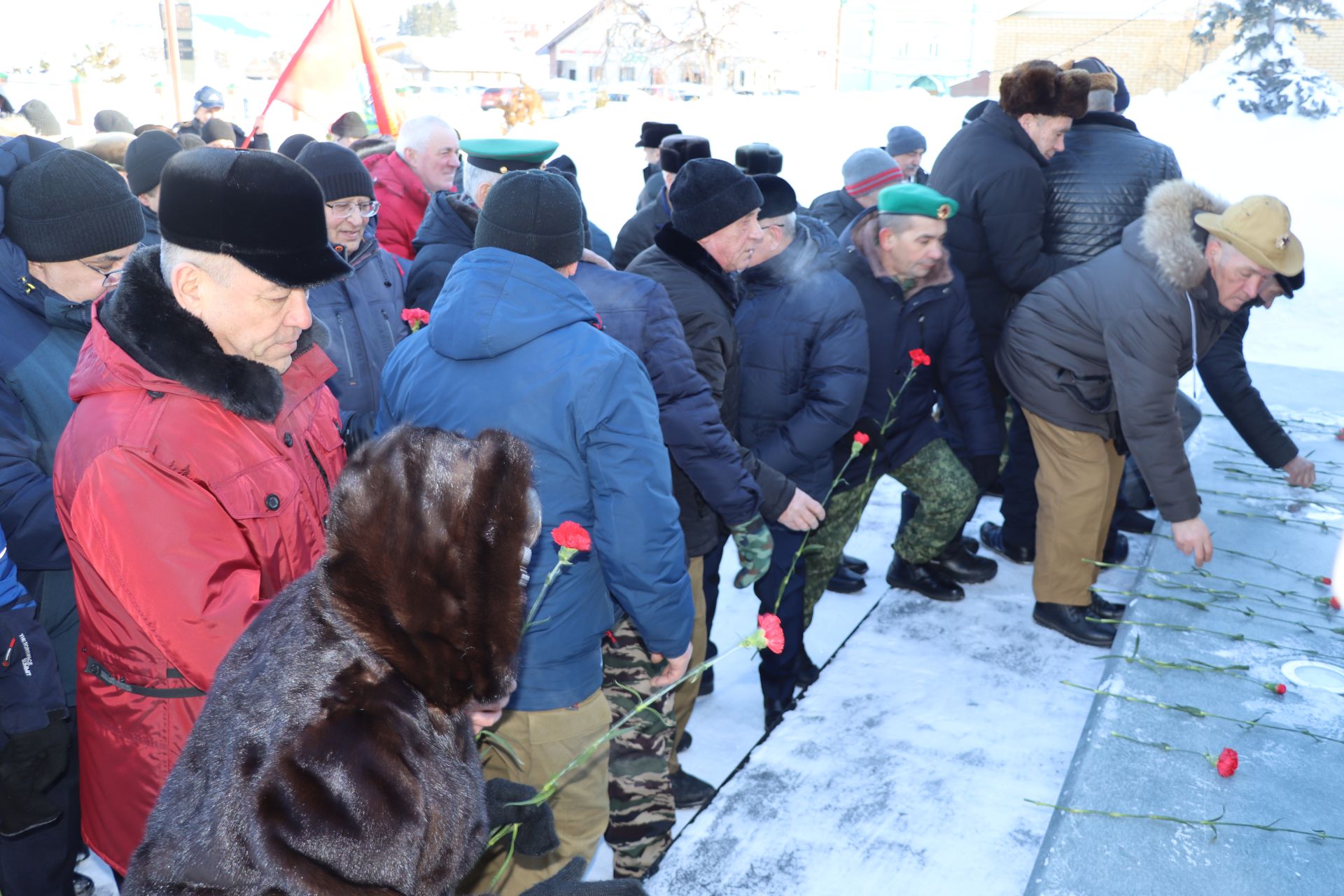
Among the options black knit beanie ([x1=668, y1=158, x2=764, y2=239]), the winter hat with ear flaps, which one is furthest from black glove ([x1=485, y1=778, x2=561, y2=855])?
black knit beanie ([x1=668, y1=158, x2=764, y2=239])

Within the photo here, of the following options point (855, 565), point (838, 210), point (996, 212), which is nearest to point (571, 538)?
point (996, 212)

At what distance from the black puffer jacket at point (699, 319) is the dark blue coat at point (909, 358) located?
0.92 meters

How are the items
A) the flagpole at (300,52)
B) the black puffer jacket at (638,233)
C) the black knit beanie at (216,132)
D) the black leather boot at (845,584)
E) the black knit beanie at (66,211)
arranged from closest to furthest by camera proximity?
the black knit beanie at (66,211) → the black leather boot at (845,584) → the black puffer jacket at (638,233) → the flagpole at (300,52) → the black knit beanie at (216,132)

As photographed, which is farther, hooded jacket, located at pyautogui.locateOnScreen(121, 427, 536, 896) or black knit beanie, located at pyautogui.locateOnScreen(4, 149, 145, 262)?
black knit beanie, located at pyautogui.locateOnScreen(4, 149, 145, 262)

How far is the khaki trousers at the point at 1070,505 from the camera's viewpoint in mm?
3848

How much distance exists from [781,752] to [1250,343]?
8675mm

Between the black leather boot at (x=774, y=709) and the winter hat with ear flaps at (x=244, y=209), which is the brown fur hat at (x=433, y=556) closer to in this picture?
the winter hat with ear flaps at (x=244, y=209)

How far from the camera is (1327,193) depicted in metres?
13.7

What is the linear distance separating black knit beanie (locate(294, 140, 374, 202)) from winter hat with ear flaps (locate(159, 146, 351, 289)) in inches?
74.2

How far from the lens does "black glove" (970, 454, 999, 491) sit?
13.8 feet

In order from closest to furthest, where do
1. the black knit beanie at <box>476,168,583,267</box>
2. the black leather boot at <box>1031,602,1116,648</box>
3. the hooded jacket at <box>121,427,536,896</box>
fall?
the hooded jacket at <box>121,427,536,896</box> < the black knit beanie at <box>476,168,583,267</box> < the black leather boot at <box>1031,602,1116,648</box>

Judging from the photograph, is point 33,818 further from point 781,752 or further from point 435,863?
point 781,752

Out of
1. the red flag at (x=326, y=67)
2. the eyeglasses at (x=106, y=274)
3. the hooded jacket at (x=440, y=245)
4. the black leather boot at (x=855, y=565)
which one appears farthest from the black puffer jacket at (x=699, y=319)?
the red flag at (x=326, y=67)

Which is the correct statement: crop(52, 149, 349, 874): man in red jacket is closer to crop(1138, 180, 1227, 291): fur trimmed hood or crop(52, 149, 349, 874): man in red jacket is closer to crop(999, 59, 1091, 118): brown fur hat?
crop(1138, 180, 1227, 291): fur trimmed hood
